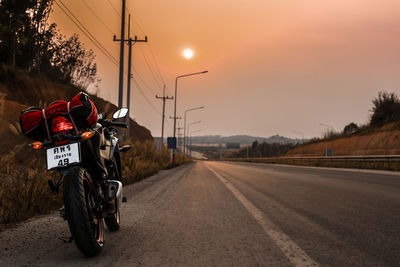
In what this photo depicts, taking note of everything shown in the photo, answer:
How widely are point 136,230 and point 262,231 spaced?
1.67 m

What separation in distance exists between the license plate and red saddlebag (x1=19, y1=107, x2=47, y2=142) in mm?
300

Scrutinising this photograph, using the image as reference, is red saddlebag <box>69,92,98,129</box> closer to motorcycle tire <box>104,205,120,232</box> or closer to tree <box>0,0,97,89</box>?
motorcycle tire <box>104,205,120,232</box>

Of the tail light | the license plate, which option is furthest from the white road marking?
the tail light

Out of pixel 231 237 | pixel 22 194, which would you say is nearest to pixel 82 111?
pixel 231 237

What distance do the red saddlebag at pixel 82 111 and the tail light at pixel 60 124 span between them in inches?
3.4

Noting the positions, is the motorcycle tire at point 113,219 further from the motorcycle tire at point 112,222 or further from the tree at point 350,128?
the tree at point 350,128

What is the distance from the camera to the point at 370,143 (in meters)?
41.3

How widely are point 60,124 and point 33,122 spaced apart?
0.28m

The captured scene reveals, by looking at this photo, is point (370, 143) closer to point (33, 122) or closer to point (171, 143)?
point (171, 143)

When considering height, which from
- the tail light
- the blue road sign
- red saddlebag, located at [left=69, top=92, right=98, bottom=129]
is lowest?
the tail light

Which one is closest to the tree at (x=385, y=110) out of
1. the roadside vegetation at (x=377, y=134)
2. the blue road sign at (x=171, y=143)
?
the roadside vegetation at (x=377, y=134)

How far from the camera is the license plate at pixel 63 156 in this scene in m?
3.22

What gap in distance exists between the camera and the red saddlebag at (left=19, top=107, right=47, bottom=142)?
11.1 ft

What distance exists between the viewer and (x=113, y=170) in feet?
14.6
